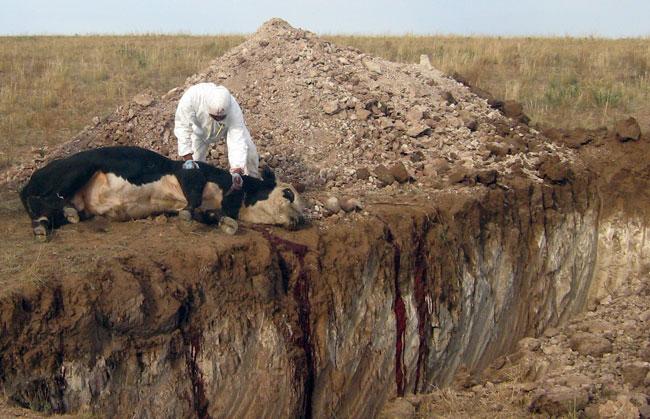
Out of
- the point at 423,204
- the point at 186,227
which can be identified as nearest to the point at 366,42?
the point at 423,204

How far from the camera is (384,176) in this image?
27.9 ft

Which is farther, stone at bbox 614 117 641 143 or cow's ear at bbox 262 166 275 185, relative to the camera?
stone at bbox 614 117 641 143

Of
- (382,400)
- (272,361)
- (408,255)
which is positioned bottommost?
(382,400)

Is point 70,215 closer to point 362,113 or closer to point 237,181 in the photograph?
point 237,181

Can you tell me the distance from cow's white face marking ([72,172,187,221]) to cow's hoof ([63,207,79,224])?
12 centimetres

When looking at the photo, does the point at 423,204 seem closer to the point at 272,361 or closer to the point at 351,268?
the point at 351,268

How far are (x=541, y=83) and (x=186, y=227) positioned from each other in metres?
10.6

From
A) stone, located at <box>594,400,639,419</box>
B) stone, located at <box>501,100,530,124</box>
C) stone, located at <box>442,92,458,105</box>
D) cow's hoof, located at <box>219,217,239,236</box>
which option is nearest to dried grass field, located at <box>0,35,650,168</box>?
stone, located at <box>501,100,530,124</box>

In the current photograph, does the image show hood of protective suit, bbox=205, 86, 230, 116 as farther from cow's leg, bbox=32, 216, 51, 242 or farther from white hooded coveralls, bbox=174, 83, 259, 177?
cow's leg, bbox=32, 216, 51, 242

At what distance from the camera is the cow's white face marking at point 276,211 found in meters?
6.94

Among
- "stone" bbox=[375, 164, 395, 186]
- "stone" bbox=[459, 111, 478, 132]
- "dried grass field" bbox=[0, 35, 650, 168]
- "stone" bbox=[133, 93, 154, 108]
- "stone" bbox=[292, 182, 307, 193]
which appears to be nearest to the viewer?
"stone" bbox=[292, 182, 307, 193]

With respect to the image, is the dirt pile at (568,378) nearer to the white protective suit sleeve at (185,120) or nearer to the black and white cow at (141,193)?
the black and white cow at (141,193)

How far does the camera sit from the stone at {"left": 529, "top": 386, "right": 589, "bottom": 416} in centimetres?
684

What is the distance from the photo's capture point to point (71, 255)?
19.1 feet
